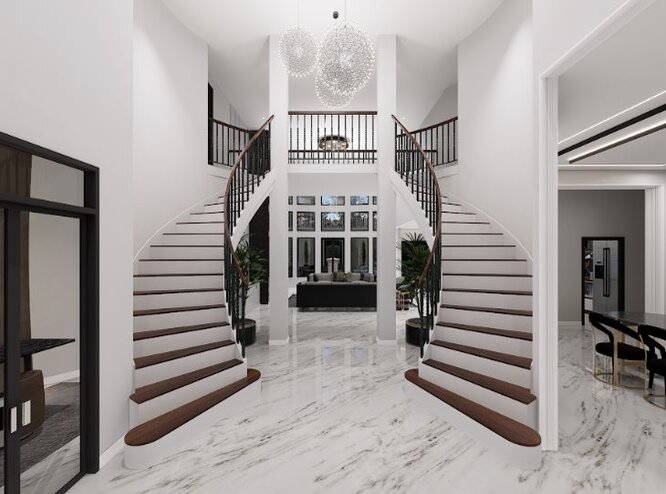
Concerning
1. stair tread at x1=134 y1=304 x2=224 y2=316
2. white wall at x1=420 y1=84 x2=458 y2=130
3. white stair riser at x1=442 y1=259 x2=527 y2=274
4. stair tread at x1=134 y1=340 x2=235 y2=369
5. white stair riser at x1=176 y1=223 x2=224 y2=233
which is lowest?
stair tread at x1=134 y1=340 x2=235 y2=369

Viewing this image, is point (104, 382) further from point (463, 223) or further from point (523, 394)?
point (463, 223)

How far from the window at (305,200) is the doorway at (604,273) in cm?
881

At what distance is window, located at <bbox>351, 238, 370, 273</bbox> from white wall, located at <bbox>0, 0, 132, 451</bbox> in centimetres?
1118

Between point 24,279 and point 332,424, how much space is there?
8.72ft

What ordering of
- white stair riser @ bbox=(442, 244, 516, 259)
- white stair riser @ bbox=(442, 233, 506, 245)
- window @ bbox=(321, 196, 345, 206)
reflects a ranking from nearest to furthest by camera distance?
white stair riser @ bbox=(442, 244, 516, 259), white stair riser @ bbox=(442, 233, 506, 245), window @ bbox=(321, 196, 345, 206)

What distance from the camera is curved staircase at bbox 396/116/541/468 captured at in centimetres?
302

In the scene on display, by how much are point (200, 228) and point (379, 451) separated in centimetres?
→ 437

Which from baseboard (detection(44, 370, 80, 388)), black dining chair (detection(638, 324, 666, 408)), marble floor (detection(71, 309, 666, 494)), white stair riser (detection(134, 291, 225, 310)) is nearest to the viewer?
baseboard (detection(44, 370, 80, 388))

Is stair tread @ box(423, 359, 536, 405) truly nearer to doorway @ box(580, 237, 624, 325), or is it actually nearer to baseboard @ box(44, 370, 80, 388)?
baseboard @ box(44, 370, 80, 388)

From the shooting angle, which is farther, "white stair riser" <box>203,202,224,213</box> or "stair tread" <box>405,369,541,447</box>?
"white stair riser" <box>203,202,224,213</box>

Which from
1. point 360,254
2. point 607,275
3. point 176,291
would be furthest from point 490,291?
point 360,254

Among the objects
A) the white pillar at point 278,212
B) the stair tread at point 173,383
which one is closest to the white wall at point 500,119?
the white pillar at point 278,212

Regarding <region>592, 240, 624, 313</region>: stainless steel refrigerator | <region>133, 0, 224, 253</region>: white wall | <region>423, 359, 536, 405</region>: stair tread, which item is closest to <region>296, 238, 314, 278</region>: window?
<region>133, 0, 224, 253</region>: white wall

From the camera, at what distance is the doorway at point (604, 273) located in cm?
812
